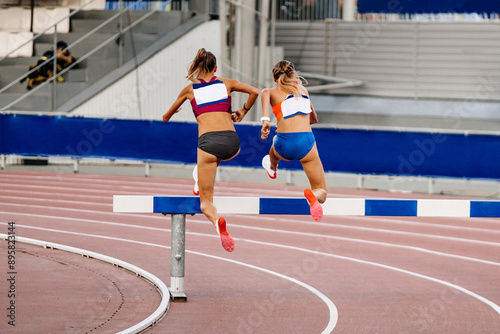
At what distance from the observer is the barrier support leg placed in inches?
310

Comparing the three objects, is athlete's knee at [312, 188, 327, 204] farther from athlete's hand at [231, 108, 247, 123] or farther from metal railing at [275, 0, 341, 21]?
metal railing at [275, 0, 341, 21]

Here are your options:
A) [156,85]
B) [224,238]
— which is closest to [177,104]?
[224,238]

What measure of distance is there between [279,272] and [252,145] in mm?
9762

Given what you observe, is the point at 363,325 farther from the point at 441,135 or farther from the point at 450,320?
the point at 441,135

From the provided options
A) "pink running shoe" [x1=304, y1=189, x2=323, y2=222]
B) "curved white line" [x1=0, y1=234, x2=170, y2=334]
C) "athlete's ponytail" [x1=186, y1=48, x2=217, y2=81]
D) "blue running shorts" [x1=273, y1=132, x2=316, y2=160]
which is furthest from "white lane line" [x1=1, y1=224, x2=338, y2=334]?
"athlete's ponytail" [x1=186, y1=48, x2=217, y2=81]

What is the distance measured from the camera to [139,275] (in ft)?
29.6

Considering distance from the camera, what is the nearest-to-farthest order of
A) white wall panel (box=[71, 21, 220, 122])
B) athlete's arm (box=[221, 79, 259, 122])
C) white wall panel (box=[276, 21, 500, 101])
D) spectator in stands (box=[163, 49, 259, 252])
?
1. athlete's arm (box=[221, 79, 259, 122])
2. spectator in stands (box=[163, 49, 259, 252])
3. white wall panel (box=[71, 21, 220, 122])
4. white wall panel (box=[276, 21, 500, 101])

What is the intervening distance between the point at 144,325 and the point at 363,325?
1.72 m

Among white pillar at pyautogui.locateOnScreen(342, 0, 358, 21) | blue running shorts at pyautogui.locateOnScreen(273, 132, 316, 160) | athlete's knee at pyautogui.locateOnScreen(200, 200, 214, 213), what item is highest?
white pillar at pyautogui.locateOnScreen(342, 0, 358, 21)

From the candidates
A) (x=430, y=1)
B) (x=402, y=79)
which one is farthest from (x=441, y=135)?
(x=402, y=79)

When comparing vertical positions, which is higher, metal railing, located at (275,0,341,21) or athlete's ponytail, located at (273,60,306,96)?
metal railing, located at (275,0,341,21)

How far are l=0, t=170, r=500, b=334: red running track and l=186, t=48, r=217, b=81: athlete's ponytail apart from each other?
191 centimetres

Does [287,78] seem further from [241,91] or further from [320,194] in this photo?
[320,194]

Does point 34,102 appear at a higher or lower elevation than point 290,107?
higher
